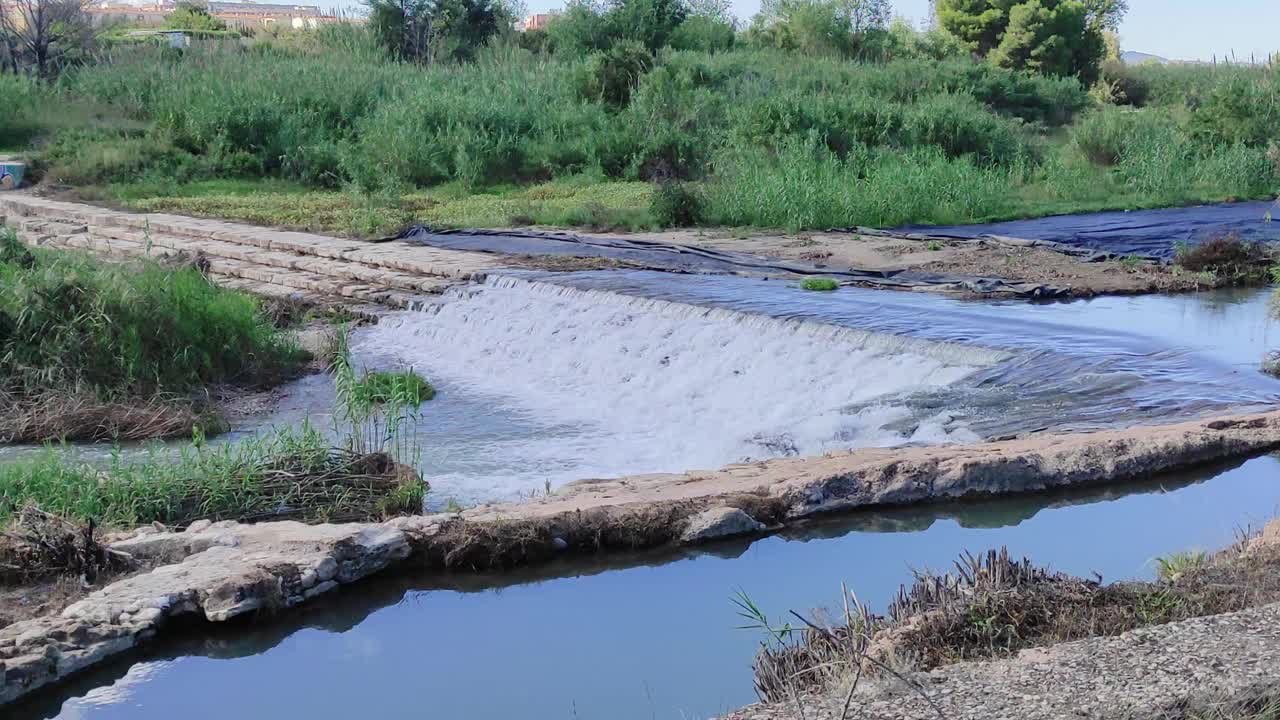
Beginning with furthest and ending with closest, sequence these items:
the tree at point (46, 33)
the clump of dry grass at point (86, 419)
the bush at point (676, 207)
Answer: the tree at point (46, 33)
the bush at point (676, 207)
the clump of dry grass at point (86, 419)

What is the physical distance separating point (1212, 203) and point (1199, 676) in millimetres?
14119

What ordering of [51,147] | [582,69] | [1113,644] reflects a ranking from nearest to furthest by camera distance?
[1113,644], [51,147], [582,69]

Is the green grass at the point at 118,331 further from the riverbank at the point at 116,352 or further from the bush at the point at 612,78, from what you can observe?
the bush at the point at 612,78

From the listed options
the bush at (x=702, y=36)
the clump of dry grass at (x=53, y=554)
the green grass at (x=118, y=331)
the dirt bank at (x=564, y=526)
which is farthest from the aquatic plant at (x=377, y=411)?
the bush at (x=702, y=36)

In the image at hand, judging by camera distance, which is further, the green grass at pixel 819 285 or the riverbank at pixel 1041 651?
the green grass at pixel 819 285

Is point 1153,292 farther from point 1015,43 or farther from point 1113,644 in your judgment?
point 1015,43

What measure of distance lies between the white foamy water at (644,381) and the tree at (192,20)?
38051 mm

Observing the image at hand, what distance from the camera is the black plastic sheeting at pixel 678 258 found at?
10.2 m

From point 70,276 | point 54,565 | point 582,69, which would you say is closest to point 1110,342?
point 54,565

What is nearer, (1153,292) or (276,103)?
(1153,292)

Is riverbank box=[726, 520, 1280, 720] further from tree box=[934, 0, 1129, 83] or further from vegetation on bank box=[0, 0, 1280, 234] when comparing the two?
tree box=[934, 0, 1129, 83]

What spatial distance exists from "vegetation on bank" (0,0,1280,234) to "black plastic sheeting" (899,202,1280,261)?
0.59 m

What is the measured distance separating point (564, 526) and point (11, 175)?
17078 millimetres

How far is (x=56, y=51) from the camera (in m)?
25.8
